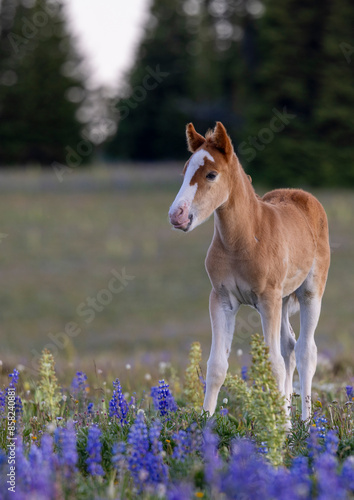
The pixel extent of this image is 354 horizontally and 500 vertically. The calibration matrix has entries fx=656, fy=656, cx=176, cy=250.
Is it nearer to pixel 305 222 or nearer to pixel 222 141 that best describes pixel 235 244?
pixel 222 141

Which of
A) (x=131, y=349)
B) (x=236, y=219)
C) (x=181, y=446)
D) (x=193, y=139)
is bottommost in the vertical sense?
(x=181, y=446)

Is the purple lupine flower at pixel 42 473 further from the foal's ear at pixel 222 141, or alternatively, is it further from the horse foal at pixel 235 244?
the foal's ear at pixel 222 141

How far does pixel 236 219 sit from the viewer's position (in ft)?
13.6

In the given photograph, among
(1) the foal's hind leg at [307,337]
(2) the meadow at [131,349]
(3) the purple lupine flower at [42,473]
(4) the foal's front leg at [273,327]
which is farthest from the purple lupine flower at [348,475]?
(1) the foal's hind leg at [307,337]

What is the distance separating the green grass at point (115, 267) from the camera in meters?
15.2

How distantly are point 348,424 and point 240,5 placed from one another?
103ft

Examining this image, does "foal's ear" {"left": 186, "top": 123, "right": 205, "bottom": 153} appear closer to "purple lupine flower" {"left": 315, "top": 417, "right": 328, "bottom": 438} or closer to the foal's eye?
the foal's eye

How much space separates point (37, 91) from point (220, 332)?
34.0m

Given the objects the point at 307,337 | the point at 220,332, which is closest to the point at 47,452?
the point at 220,332

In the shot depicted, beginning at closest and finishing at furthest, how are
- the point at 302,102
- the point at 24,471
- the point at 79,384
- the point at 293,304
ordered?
the point at 24,471
the point at 293,304
the point at 79,384
the point at 302,102

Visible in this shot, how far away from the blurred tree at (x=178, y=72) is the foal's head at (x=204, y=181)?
100 ft

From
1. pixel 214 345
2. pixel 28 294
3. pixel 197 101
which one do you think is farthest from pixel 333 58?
pixel 214 345

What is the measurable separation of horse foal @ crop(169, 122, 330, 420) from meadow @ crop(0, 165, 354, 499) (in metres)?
0.41

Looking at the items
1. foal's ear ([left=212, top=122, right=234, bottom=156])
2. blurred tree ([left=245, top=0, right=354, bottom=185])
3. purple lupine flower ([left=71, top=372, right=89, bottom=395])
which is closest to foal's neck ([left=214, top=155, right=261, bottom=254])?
foal's ear ([left=212, top=122, right=234, bottom=156])
